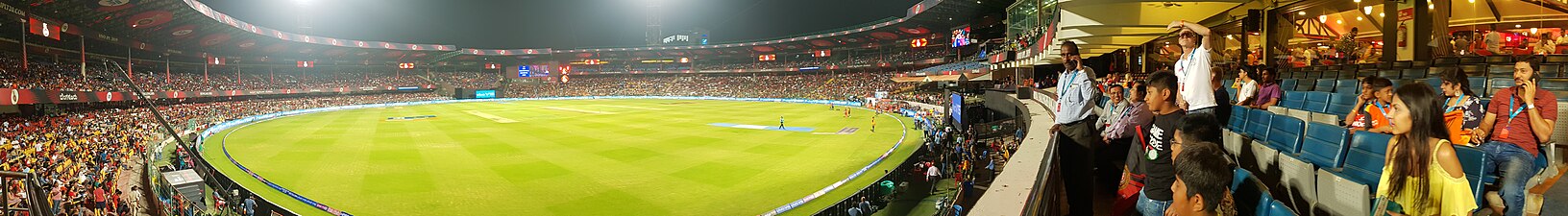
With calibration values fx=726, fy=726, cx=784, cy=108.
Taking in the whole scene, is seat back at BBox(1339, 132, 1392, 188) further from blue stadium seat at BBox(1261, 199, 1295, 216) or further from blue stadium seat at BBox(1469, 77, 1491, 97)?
blue stadium seat at BBox(1469, 77, 1491, 97)

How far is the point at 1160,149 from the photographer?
3668mm

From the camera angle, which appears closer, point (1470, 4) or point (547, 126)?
point (1470, 4)

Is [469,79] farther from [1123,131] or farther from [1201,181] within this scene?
[1201,181]

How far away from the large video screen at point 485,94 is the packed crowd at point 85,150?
124ft

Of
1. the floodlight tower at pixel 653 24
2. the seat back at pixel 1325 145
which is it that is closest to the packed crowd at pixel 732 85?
the floodlight tower at pixel 653 24

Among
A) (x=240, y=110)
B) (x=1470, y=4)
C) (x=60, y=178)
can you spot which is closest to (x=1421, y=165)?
(x=1470, y=4)

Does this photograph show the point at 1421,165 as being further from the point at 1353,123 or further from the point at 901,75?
the point at 901,75

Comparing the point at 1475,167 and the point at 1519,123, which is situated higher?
the point at 1519,123

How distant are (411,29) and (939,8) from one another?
84.9 metres

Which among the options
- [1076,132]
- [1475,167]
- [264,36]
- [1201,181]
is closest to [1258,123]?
[1076,132]

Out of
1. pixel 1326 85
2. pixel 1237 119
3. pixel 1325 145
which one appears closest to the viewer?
pixel 1325 145

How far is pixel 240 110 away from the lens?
49.3 meters

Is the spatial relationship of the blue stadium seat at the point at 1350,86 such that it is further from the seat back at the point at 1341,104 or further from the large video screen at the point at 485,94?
the large video screen at the point at 485,94

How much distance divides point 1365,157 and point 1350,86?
21.1ft
